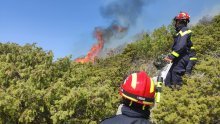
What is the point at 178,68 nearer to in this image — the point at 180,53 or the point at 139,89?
the point at 180,53

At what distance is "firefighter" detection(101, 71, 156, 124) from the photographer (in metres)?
4.15

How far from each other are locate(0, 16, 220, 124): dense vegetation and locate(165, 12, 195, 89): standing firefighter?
40 centimetres

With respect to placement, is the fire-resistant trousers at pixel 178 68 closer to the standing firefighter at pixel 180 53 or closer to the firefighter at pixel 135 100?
the standing firefighter at pixel 180 53

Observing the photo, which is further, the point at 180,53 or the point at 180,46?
the point at 180,53

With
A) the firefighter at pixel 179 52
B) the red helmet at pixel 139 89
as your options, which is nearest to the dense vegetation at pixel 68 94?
the firefighter at pixel 179 52

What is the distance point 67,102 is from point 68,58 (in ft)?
14.9

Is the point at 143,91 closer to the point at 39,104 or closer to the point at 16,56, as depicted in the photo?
the point at 39,104

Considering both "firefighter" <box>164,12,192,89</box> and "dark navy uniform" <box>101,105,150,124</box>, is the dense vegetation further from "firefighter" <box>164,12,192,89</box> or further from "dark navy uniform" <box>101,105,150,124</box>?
"dark navy uniform" <box>101,105,150,124</box>

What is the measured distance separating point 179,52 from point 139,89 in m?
8.29

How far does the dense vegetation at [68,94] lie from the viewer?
1359cm

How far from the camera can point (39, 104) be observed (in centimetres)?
1759

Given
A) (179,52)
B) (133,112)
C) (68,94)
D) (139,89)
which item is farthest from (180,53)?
(133,112)

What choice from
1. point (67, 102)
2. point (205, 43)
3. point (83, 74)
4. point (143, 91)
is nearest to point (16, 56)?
point (83, 74)

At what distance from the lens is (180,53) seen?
12430 millimetres
